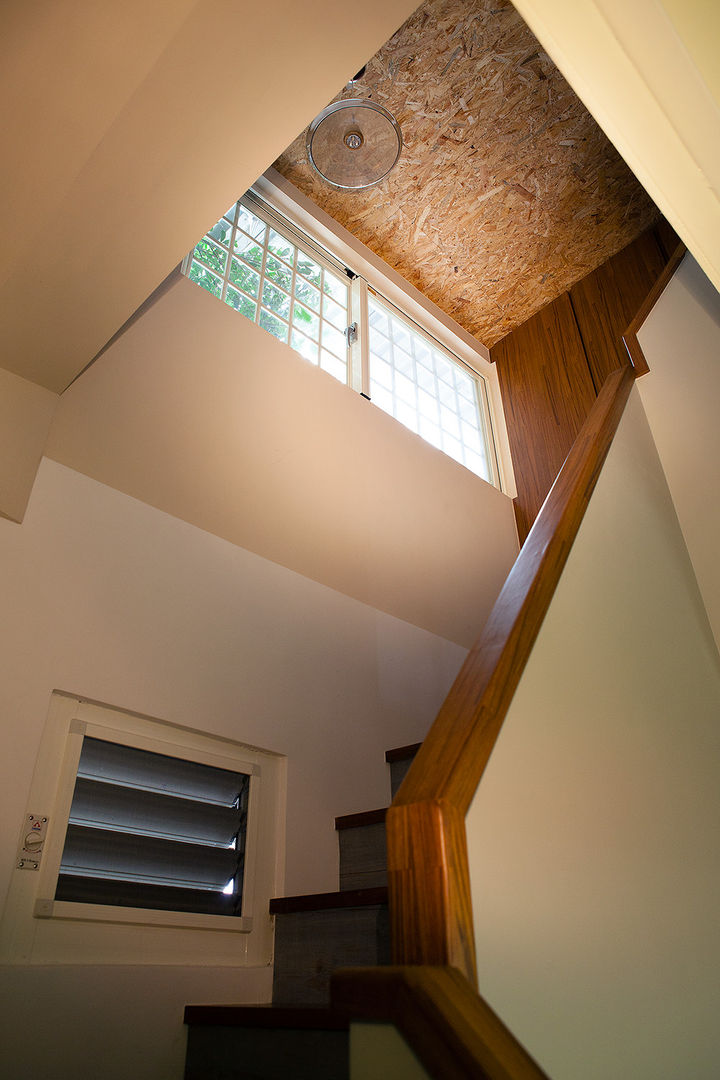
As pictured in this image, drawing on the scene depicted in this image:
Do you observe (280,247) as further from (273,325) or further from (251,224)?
(273,325)

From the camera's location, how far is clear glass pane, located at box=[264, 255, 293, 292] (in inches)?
130

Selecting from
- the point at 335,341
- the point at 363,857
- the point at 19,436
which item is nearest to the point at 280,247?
the point at 335,341

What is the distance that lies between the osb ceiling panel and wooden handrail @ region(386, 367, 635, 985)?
9.76 feet

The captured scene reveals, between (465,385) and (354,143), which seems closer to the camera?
(354,143)

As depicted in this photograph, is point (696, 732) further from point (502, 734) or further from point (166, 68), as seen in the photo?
point (166, 68)

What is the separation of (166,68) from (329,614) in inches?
74.4

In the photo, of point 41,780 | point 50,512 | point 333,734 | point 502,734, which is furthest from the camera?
point 333,734

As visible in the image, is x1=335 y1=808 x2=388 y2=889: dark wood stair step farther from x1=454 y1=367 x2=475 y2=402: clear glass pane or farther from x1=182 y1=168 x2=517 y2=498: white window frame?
x1=454 y1=367 x2=475 y2=402: clear glass pane

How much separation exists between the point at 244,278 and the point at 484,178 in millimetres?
1483

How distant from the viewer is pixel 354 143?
3.37 m

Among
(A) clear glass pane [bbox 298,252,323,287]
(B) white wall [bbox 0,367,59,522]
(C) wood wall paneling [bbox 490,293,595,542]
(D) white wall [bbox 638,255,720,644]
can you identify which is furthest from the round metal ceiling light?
(B) white wall [bbox 0,367,59,522]

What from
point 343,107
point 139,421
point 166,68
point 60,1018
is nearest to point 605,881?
point 60,1018

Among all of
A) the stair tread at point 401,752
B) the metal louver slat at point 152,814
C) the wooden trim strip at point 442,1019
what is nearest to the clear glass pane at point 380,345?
the stair tread at point 401,752

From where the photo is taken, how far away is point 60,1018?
157cm
